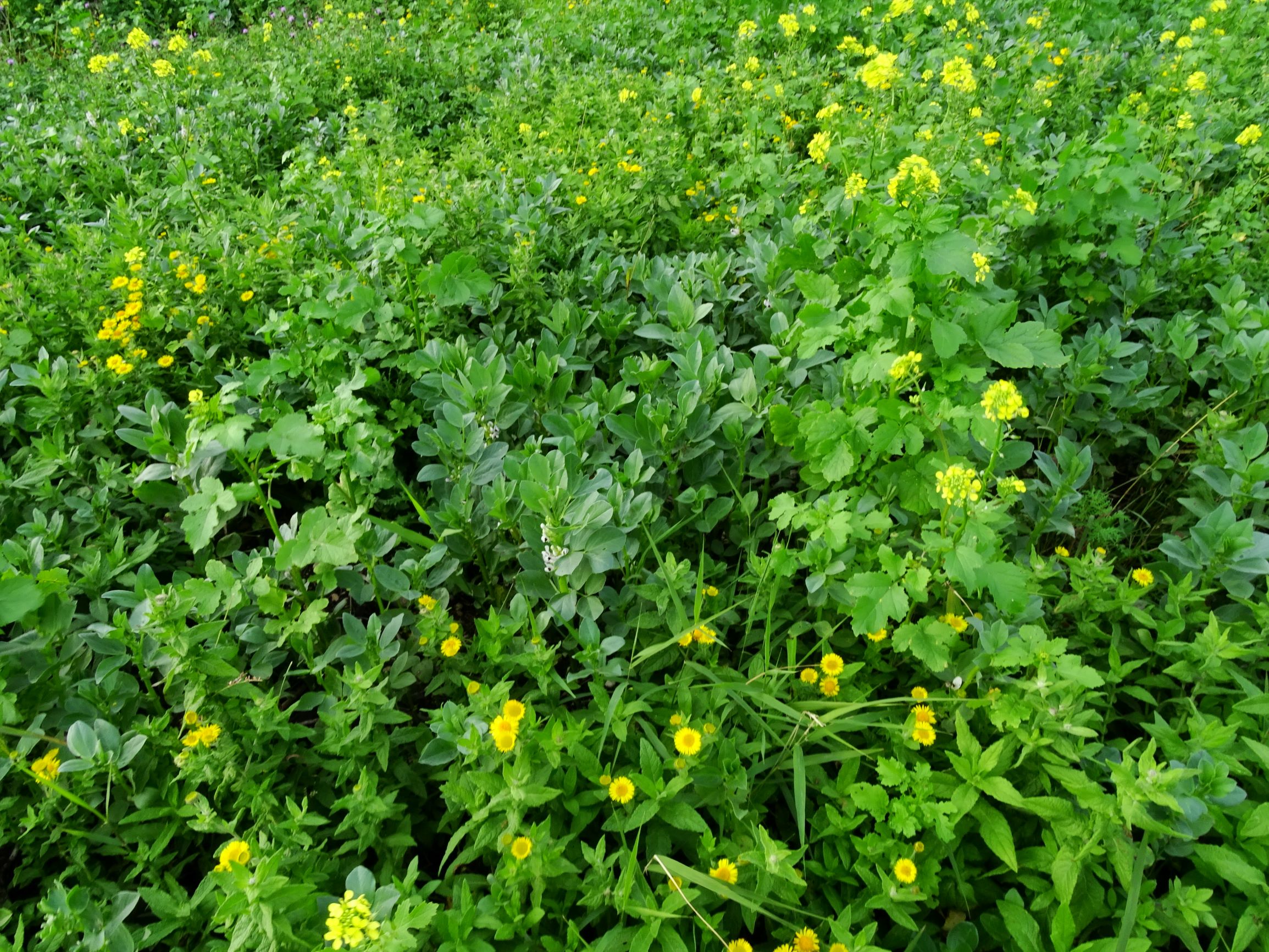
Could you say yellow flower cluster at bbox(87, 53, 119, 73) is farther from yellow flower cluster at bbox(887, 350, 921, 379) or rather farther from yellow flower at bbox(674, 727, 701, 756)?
yellow flower at bbox(674, 727, 701, 756)

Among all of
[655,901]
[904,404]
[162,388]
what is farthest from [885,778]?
[162,388]

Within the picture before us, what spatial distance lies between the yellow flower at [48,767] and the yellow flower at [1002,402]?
196 cm

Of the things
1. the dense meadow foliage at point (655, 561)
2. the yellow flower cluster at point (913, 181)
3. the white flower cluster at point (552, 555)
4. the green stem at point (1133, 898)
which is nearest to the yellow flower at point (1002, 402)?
the dense meadow foliage at point (655, 561)

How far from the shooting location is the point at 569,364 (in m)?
2.50

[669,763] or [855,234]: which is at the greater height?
[855,234]

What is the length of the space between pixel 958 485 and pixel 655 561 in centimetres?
85

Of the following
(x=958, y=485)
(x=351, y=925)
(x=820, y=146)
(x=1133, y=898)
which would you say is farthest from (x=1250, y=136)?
(x=351, y=925)

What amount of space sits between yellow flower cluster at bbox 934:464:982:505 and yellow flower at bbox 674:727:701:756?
679 millimetres

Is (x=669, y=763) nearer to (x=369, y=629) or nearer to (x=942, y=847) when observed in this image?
(x=942, y=847)

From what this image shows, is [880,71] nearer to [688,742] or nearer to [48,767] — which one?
[688,742]

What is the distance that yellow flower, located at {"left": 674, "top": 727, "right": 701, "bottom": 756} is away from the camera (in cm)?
150

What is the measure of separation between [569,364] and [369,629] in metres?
1.09

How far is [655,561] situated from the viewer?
2.10 meters

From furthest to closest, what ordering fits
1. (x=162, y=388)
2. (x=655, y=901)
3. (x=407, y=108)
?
(x=407, y=108)
(x=162, y=388)
(x=655, y=901)
